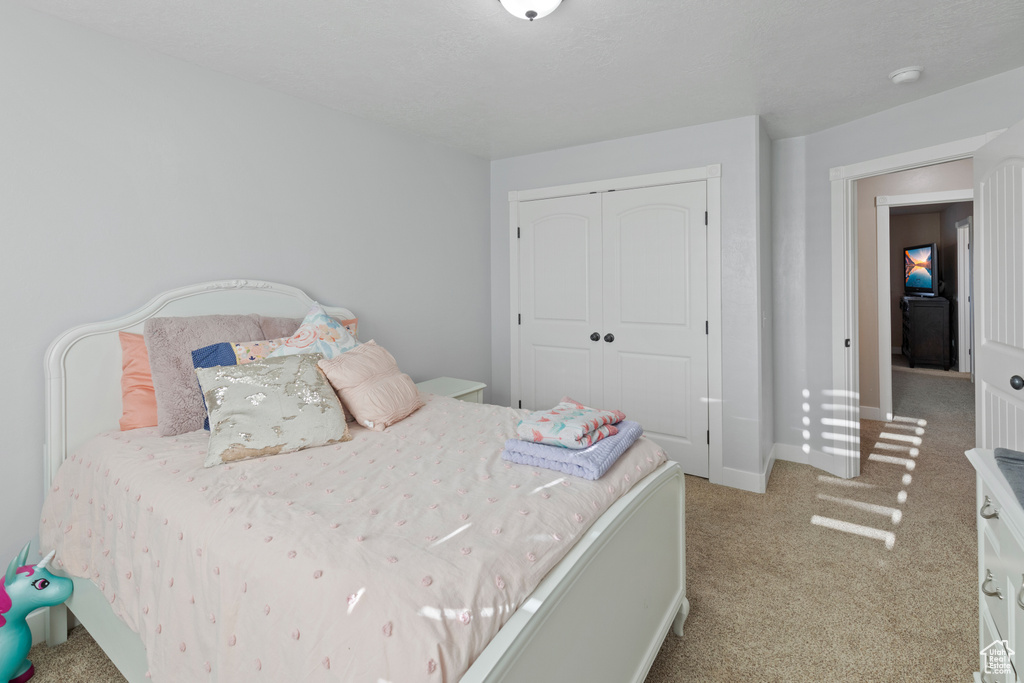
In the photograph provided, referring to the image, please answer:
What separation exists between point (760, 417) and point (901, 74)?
1.99 metres

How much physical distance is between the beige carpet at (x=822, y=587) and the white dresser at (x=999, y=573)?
0.43 meters

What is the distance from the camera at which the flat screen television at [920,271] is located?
7.84m

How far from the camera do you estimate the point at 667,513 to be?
189 centimetres

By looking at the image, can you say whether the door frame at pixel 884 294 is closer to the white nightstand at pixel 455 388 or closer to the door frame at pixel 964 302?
the door frame at pixel 964 302

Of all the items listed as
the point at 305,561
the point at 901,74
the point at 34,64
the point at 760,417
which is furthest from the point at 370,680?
the point at 901,74

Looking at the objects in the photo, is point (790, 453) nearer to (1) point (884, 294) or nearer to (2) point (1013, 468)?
(1) point (884, 294)

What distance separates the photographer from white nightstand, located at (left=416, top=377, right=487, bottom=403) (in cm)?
322

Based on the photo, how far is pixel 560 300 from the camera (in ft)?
13.1

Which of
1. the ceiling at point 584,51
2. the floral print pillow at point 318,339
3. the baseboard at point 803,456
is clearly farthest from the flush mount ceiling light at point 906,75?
the floral print pillow at point 318,339

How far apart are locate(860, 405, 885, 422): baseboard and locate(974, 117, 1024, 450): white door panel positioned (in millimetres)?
2861

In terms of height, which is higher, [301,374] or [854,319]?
[854,319]

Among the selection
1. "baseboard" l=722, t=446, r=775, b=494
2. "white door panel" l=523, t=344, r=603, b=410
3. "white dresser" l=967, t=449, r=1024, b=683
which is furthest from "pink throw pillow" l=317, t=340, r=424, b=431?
"baseboard" l=722, t=446, r=775, b=494

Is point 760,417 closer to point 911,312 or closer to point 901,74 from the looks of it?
point 901,74

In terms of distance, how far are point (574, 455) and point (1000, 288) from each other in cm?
203
